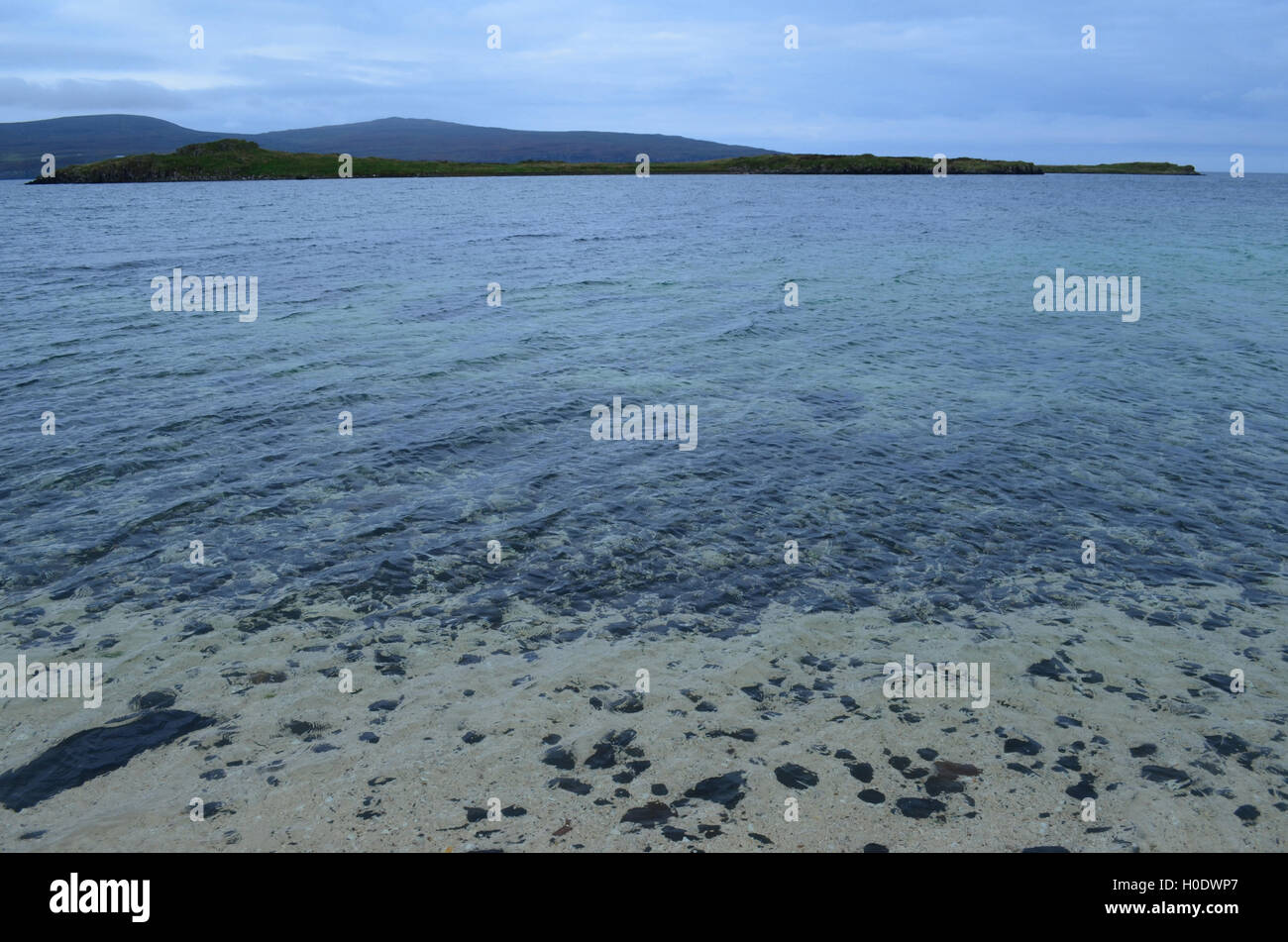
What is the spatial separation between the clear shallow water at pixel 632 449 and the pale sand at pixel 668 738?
3.15 feet

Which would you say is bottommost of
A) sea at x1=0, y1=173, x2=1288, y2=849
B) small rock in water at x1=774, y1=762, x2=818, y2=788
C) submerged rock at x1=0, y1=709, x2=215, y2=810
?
small rock in water at x1=774, y1=762, x2=818, y2=788

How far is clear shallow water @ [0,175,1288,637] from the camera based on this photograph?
13.9 metres

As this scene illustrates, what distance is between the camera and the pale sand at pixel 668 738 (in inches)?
330

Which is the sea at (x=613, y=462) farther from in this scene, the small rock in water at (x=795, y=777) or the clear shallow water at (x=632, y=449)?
the small rock in water at (x=795, y=777)

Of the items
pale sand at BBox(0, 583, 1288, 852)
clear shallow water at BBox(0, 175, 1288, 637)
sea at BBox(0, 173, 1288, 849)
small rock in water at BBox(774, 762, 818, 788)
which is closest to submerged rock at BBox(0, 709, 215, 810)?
pale sand at BBox(0, 583, 1288, 852)

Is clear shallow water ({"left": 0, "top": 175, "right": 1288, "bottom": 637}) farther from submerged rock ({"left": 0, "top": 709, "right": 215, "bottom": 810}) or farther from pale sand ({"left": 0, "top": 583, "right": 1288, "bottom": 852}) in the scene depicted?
submerged rock ({"left": 0, "top": 709, "right": 215, "bottom": 810})

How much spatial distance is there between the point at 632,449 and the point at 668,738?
11.7 meters

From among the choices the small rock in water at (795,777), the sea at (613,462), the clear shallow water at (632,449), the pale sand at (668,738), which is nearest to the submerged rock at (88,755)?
the pale sand at (668,738)

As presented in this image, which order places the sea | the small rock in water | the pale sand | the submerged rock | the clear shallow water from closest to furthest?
the pale sand < the submerged rock < the small rock in water < the sea < the clear shallow water

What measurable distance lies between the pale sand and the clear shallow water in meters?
0.96

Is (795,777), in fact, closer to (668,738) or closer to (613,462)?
(668,738)

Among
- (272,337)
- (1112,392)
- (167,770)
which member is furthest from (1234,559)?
(272,337)

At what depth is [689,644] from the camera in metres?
12.1
